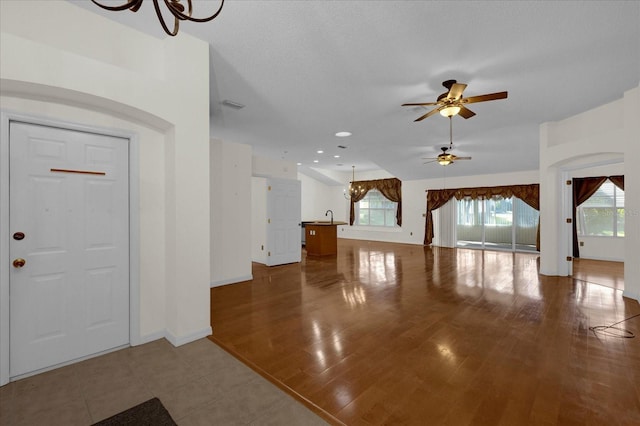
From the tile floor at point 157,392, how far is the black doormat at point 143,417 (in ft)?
0.15

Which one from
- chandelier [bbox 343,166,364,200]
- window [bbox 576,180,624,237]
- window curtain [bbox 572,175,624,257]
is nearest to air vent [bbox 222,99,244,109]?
chandelier [bbox 343,166,364,200]

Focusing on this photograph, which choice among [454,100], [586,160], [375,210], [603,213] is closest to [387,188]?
[375,210]

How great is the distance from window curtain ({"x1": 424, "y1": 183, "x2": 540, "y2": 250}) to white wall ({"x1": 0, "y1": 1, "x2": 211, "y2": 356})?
26.9 feet

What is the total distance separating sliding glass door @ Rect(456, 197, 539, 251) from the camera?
8227 mm

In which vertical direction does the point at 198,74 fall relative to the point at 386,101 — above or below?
below

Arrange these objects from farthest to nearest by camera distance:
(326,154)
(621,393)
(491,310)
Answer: (326,154) < (491,310) < (621,393)

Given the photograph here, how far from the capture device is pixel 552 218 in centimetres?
495

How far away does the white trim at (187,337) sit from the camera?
2.52 m

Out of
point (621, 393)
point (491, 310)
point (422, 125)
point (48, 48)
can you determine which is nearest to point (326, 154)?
point (422, 125)

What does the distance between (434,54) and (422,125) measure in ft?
7.84

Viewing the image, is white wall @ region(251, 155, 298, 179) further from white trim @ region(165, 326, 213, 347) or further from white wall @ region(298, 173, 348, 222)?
white wall @ region(298, 173, 348, 222)

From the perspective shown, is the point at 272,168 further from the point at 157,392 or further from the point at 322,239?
the point at 157,392

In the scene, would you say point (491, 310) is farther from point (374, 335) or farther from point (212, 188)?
point (212, 188)

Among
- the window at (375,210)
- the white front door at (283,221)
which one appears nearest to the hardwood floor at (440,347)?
the white front door at (283,221)
